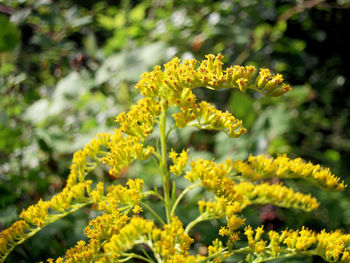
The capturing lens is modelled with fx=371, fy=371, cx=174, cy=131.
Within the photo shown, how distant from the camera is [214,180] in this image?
119cm

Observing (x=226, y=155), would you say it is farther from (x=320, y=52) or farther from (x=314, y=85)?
(x=320, y=52)

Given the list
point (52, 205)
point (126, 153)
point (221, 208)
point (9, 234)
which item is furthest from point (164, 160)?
point (9, 234)

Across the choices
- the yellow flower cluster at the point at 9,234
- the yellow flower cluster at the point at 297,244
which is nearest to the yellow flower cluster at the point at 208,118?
the yellow flower cluster at the point at 297,244

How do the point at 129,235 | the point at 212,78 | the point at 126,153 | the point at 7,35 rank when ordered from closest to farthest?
the point at 129,235, the point at 212,78, the point at 126,153, the point at 7,35

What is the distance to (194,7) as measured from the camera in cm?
321

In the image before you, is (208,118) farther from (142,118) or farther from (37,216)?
(37,216)

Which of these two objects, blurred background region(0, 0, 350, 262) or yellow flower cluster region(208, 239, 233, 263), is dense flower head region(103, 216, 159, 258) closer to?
yellow flower cluster region(208, 239, 233, 263)

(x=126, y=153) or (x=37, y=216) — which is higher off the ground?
(x=126, y=153)

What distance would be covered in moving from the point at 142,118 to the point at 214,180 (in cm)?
31

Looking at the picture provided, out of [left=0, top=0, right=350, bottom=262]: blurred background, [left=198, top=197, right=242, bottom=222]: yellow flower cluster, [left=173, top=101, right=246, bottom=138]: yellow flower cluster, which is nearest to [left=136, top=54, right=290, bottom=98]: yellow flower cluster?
[left=173, top=101, right=246, bottom=138]: yellow flower cluster

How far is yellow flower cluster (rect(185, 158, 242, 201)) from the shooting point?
1.19 meters

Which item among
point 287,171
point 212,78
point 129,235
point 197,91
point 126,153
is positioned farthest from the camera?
point 197,91

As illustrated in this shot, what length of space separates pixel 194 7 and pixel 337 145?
72.2 inches

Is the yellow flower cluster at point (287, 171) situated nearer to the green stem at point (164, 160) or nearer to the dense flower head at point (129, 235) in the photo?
the green stem at point (164, 160)
